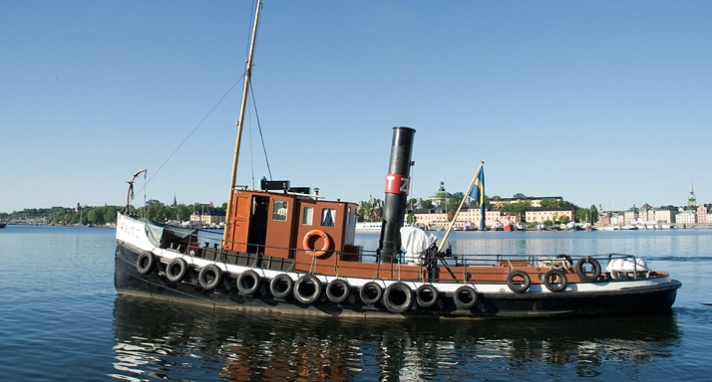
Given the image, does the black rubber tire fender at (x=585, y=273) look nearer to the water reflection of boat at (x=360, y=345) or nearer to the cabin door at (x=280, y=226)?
the water reflection of boat at (x=360, y=345)

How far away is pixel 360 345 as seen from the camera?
11.5 metres

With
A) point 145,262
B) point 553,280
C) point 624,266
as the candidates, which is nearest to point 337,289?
point 145,262

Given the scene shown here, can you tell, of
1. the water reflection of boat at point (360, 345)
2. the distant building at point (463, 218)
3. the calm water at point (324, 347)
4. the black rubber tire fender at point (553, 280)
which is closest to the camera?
the calm water at point (324, 347)

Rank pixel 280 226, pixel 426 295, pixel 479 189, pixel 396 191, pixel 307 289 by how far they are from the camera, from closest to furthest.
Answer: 1. pixel 426 295
2. pixel 307 289
3. pixel 280 226
4. pixel 396 191
5. pixel 479 189

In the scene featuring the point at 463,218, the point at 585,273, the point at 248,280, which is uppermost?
the point at 463,218

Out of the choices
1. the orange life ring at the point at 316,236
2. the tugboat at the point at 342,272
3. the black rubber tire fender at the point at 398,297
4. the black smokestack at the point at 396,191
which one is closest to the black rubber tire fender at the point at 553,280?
the tugboat at the point at 342,272

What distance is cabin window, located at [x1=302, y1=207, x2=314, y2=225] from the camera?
14.2 metres

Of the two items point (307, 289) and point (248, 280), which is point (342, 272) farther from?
point (248, 280)

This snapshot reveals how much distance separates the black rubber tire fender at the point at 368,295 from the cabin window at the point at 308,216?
7.77 feet

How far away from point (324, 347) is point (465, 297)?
4.01 meters

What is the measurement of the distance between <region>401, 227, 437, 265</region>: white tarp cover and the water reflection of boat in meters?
1.72

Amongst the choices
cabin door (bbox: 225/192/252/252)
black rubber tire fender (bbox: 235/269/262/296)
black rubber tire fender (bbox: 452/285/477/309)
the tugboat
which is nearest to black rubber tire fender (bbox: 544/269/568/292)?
the tugboat

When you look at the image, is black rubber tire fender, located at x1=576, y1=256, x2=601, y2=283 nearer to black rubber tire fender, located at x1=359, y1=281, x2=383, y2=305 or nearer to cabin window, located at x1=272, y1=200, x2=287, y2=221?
black rubber tire fender, located at x1=359, y1=281, x2=383, y2=305

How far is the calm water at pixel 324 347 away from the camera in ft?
31.9
